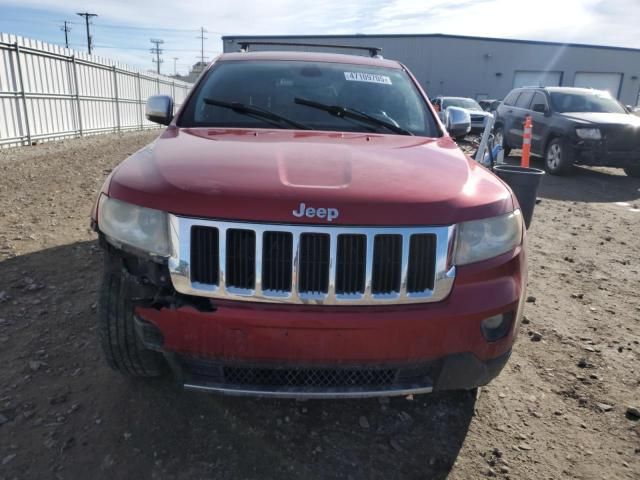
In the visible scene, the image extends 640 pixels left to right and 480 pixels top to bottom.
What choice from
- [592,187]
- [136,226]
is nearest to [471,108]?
[592,187]

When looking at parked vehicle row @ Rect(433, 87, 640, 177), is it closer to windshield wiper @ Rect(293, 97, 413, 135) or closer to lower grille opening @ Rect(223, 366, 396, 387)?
windshield wiper @ Rect(293, 97, 413, 135)

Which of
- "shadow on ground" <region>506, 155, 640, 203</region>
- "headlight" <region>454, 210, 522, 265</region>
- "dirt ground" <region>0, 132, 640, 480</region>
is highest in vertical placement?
"headlight" <region>454, 210, 522, 265</region>

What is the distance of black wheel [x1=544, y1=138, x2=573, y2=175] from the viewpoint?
9.38 m

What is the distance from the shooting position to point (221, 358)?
1.82 metres

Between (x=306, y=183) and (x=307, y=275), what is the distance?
360 millimetres

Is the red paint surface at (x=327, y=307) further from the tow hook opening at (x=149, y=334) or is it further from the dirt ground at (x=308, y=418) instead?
the dirt ground at (x=308, y=418)

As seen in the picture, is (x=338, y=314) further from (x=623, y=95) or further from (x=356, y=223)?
(x=623, y=95)

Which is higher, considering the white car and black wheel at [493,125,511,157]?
the white car

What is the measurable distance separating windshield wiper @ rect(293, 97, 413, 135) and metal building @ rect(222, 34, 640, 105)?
36.4 meters

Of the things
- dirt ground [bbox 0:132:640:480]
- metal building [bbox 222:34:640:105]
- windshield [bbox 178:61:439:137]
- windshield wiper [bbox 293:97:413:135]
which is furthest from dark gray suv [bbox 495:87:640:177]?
metal building [bbox 222:34:640:105]

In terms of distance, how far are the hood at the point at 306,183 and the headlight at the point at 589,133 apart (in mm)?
8003

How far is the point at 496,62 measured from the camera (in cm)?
3819

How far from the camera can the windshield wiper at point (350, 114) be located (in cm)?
286

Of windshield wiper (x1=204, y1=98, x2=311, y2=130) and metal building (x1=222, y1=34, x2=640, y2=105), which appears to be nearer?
windshield wiper (x1=204, y1=98, x2=311, y2=130)
